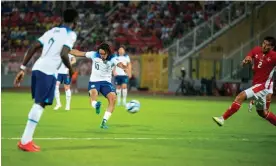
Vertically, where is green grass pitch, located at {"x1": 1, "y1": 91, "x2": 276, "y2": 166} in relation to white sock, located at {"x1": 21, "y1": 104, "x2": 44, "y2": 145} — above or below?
below

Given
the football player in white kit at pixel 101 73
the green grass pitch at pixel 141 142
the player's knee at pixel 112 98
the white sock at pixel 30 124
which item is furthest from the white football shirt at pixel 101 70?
the white sock at pixel 30 124

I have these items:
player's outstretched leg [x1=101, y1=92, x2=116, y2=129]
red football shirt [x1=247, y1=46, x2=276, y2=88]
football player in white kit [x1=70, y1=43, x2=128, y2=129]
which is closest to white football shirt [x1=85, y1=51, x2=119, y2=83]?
football player in white kit [x1=70, y1=43, x2=128, y2=129]

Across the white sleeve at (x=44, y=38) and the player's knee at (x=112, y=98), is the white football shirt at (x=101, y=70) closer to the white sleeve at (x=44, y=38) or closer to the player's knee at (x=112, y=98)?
the player's knee at (x=112, y=98)

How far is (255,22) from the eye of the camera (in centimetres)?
3778

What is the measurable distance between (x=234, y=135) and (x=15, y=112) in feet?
28.4

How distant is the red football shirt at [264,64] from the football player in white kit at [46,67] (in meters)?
5.26

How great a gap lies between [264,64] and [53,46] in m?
5.70

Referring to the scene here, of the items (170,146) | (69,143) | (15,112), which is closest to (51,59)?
(69,143)

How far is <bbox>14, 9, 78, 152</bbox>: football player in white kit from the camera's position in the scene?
912 centimetres

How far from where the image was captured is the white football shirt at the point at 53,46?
30.2 feet

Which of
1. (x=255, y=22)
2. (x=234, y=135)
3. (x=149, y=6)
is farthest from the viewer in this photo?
(x=149, y=6)

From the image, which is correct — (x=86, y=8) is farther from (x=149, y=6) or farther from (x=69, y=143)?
(x=69, y=143)

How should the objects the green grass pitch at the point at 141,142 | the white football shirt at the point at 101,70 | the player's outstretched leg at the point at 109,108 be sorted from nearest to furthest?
the green grass pitch at the point at 141,142 → the player's outstretched leg at the point at 109,108 → the white football shirt at the point at 101,70

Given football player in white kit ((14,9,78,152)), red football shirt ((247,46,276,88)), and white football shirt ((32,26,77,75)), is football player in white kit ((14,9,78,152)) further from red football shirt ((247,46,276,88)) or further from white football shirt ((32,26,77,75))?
red football shirt ((247,46,276,88))
